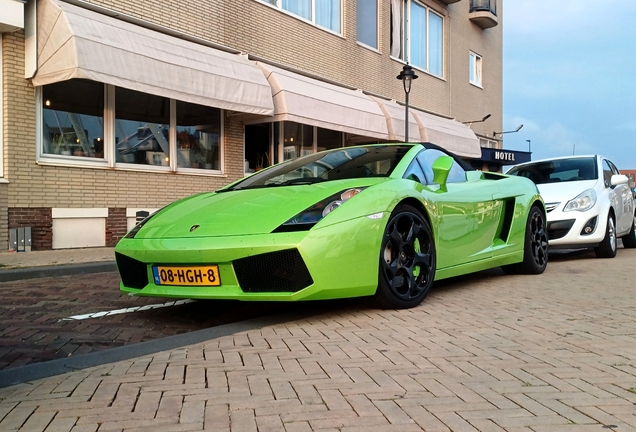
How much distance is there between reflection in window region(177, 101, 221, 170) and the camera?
38.7 ft

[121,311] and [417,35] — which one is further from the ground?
[417,35]

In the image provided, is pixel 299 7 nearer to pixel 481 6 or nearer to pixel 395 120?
pixel 395 120

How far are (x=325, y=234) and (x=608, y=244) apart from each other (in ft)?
19.9

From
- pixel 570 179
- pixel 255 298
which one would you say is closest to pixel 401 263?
pixel 255 298

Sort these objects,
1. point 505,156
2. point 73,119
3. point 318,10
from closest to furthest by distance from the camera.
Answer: point 73,119 < point 318,10 < point 505,156

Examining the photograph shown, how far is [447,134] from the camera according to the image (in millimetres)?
19188

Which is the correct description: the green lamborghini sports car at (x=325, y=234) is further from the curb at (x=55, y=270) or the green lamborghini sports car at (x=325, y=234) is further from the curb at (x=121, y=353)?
the curb at (x=55, y=270)

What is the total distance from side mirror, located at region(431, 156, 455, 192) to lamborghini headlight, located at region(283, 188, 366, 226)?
3.64 ft

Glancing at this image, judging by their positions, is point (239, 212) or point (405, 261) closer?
point (239, 212)

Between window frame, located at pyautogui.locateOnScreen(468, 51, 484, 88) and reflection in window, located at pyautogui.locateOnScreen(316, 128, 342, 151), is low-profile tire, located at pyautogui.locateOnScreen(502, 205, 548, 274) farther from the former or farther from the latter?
window frame, located at pyautogui.locateOnScreen(468, 51, 484, 88)

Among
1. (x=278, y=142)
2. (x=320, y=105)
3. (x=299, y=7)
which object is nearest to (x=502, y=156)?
(x=299, y=7)

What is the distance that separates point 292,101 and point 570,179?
5.85 metres

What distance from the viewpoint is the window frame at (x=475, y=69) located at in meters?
23.6

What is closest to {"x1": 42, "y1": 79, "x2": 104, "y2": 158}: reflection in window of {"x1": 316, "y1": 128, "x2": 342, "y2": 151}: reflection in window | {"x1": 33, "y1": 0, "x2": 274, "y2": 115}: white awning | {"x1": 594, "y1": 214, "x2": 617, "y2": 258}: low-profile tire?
{"x1": 33, "y1": 0, "x2": 274, "y2": 115}: white awning
